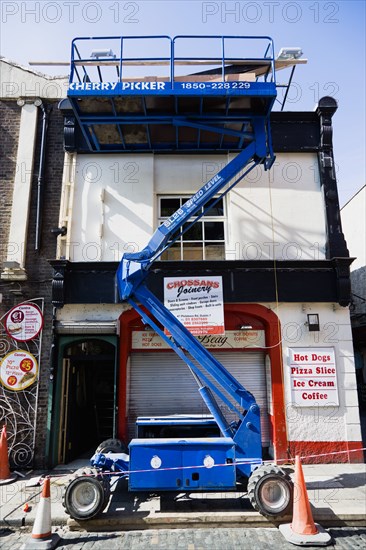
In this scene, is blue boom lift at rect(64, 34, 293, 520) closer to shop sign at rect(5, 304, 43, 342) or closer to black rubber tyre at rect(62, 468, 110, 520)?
black rubber tyre at rect(62, 468, 110, 520)

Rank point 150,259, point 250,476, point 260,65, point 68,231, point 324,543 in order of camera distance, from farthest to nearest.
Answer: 1. point 68,231
2. point 260,65
3. point 150,259
4. point 250,476
5. point 324,543

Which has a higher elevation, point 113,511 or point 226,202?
point 226,202

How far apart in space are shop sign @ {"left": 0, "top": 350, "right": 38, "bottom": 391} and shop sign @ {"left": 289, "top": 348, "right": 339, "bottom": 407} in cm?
605

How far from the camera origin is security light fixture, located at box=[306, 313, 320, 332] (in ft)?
31.3

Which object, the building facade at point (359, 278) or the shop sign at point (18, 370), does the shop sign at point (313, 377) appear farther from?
the building facade at point (359, 278)

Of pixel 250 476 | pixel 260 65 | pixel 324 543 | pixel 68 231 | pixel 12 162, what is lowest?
pixel 324 543

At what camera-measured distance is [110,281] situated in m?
9.66

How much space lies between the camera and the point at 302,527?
5.66 m

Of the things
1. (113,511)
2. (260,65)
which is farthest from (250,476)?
(260,65)

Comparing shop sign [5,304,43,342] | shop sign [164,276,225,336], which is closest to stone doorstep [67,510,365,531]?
shop sign [164,276,225,336]

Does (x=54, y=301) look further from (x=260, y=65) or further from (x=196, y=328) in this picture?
(x=260, y=65)

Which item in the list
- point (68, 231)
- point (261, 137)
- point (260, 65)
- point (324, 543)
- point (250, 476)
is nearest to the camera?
point (324, 543)

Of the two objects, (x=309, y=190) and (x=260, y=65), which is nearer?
(x=260, y=65)

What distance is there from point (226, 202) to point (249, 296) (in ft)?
8.51
